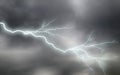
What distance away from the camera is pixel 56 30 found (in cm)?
1588

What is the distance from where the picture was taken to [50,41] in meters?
15.3

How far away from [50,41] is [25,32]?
252 cm

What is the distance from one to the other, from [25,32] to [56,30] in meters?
2.89

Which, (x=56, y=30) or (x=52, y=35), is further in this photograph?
(x=56, y=30)

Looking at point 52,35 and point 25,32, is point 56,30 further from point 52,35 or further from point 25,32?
point 25,32

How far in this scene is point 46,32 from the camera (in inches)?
567

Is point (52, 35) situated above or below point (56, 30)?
below

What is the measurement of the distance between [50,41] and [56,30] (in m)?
1.31

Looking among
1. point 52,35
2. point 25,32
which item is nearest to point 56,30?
point 52,35

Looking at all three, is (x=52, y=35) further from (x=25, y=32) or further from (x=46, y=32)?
(x=25, y=32)

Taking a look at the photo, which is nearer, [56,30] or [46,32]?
[46,32]

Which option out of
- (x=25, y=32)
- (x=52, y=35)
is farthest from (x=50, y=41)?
(x=25, y=32)

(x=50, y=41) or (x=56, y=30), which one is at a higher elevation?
(x=56, y=30)

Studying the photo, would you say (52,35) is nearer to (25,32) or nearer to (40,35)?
(40,35)
